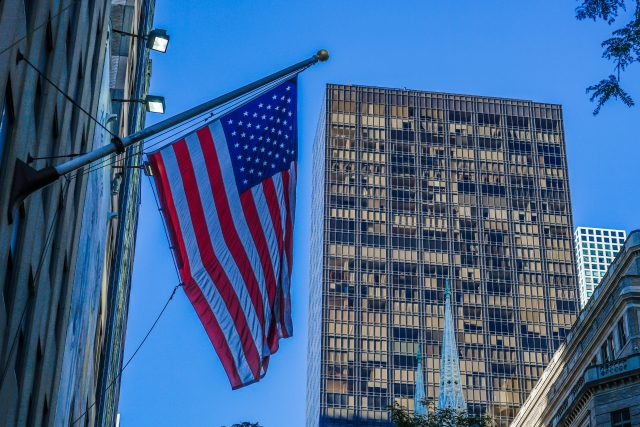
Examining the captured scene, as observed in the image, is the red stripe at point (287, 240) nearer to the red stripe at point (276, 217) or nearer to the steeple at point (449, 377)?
the red stripe at point (276, 217)

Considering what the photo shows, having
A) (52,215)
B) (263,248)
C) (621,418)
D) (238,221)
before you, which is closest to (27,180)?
(238,221)

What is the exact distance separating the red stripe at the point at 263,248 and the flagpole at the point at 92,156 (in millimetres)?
2943

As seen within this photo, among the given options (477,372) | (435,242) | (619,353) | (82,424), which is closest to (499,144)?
(435,242)

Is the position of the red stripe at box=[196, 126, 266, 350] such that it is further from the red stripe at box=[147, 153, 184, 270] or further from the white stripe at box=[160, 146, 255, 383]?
the red stripe at box=[147, 153, 184, 270]

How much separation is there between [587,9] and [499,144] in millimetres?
177985


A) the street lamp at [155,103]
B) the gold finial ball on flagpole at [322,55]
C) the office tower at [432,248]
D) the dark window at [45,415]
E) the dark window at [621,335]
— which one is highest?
the office tower at [432,248]

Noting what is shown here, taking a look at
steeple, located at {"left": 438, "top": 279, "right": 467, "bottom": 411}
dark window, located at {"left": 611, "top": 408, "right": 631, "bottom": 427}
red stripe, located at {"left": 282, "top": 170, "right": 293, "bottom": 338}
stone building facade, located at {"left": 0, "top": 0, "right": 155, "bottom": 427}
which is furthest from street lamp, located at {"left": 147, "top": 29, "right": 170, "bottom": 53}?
steeple, located at {"left": 438, "top": 279, "right": 467, "bottom": 411}

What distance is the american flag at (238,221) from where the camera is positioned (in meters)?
24.0

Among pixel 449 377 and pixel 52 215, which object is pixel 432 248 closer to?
pixel 449 377

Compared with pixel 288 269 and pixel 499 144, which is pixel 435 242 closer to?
pixel 499 144

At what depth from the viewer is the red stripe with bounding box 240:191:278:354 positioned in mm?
26094

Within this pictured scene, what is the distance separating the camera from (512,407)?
16638cm

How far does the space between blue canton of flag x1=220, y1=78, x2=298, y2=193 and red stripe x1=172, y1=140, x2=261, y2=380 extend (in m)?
1.54

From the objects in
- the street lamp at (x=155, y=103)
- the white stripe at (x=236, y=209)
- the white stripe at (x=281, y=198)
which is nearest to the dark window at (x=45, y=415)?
the white stripe at (x=236, y=209)
